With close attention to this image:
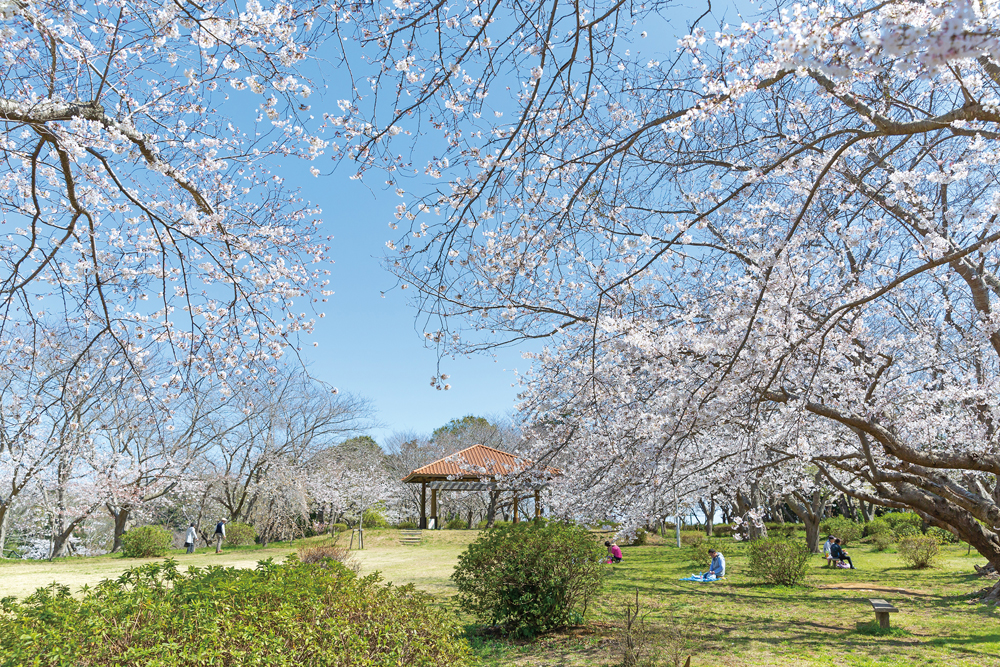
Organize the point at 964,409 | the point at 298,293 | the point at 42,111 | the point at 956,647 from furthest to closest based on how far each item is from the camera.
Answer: the point at 964,409, the point at 956,647, the point at 298,293, the point at 42,111

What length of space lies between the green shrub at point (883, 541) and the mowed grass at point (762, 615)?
9.52 ft

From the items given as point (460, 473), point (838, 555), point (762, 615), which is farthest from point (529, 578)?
point (460, 473)

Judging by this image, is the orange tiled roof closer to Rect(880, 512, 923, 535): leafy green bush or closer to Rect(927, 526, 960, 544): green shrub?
Rect(880, 512, 923, 535): leafy green bush

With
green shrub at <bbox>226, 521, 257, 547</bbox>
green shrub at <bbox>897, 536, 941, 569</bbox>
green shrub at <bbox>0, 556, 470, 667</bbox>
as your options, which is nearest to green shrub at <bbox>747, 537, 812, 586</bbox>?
green shrub at <bbox>897, 536, 941, 569</bbox>

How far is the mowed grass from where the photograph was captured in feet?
21.2

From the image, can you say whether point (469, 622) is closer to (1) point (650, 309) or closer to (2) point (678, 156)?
(1) point (650, 309)

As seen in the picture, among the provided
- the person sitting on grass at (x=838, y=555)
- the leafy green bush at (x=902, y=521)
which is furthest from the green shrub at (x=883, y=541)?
the person sitting on grass at (x=838, y=555)

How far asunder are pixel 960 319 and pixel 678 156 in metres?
6.08

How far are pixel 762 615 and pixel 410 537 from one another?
17822mm

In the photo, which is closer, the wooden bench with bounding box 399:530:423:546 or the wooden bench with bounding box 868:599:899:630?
the wooden bench with bounding box 868:599:899:630

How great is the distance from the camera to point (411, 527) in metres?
28.5

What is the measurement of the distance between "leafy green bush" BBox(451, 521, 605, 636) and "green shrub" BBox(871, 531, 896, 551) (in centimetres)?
1768

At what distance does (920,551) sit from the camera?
14.9 meters

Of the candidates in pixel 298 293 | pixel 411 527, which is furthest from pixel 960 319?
pixel 411 527
